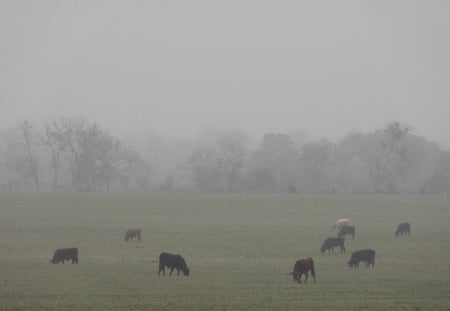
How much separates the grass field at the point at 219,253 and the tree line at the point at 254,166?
19.6 metres

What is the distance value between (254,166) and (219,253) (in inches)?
2695

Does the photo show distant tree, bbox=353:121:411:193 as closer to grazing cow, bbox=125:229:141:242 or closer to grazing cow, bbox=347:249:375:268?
grazing cow, bbox=125:229:141:242

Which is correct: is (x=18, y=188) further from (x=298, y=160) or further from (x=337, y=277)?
(x=337, y=277)

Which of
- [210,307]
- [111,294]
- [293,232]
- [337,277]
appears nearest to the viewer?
[210,307]

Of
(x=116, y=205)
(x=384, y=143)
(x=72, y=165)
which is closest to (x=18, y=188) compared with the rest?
(x=72, y=165)

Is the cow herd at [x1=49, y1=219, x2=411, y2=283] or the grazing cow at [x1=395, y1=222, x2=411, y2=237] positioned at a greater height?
the grazing cow at [x1=395, y1=222, x2=411, y2=237]

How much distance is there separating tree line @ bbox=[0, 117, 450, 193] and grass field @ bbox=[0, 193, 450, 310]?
1956 cm

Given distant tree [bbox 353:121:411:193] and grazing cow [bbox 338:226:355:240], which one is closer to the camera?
grazing cow [bbox 338:226:355:240]

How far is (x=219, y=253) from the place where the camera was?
38781 mm

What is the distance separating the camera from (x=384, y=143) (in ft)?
326

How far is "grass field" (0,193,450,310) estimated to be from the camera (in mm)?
22922

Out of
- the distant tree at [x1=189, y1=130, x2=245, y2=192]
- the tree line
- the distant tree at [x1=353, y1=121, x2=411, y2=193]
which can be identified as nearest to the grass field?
the tree line

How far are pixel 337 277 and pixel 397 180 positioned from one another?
263 ft

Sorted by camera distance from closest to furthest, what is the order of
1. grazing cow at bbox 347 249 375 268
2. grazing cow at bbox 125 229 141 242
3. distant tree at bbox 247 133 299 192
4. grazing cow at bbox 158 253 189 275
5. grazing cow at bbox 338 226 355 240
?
1. grazing cow at bbox 158 253 189 275
2. grazing cow at bbox 347 249 375 268
3. grazing cow at bbox 125 229 141 242
4. grazing cow at bbox 338 226 355 240
5. distant tree at bbox 247 133 299 192
